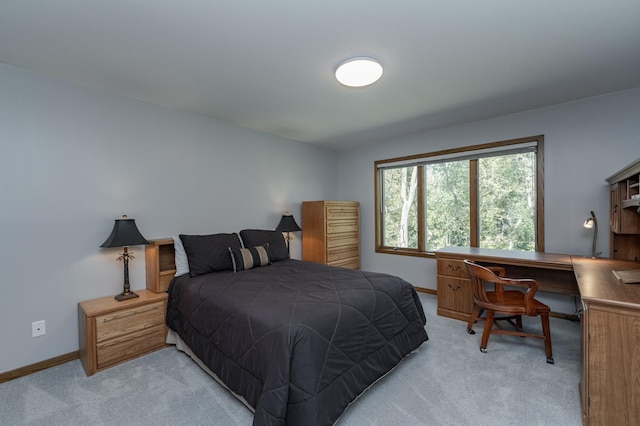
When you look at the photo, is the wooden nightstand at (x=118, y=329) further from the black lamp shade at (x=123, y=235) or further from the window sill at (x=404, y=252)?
the window sill at (x=404, y=252)

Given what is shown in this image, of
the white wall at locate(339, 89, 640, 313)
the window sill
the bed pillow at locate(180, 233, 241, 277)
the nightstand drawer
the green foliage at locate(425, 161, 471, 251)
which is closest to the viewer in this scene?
the nightstand drawer

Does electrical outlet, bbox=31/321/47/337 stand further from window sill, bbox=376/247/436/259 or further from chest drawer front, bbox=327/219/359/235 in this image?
window sill, bbox=376/247/436/259

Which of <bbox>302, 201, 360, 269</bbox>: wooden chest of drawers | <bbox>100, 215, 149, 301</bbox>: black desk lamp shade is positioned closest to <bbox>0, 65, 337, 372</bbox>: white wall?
<bbox>100, 215, 149, 301</bbox>: black desk lamp shade

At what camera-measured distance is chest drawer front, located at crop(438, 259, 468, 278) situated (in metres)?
3.09

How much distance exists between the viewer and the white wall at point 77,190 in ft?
7.09

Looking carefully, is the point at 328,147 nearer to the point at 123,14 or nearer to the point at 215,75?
the point at 215,75

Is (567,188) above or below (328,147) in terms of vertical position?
below

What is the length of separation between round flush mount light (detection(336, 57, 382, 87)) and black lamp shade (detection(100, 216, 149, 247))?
7.42 ft

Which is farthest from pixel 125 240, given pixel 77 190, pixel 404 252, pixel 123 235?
pixel 404 252

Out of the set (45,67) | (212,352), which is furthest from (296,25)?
(212,352)

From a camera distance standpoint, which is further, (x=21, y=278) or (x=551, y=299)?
(x=551, y=299)

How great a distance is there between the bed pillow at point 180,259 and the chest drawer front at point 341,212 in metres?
2.08

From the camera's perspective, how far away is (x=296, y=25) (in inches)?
67.6

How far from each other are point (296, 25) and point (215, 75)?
3.18 feet
